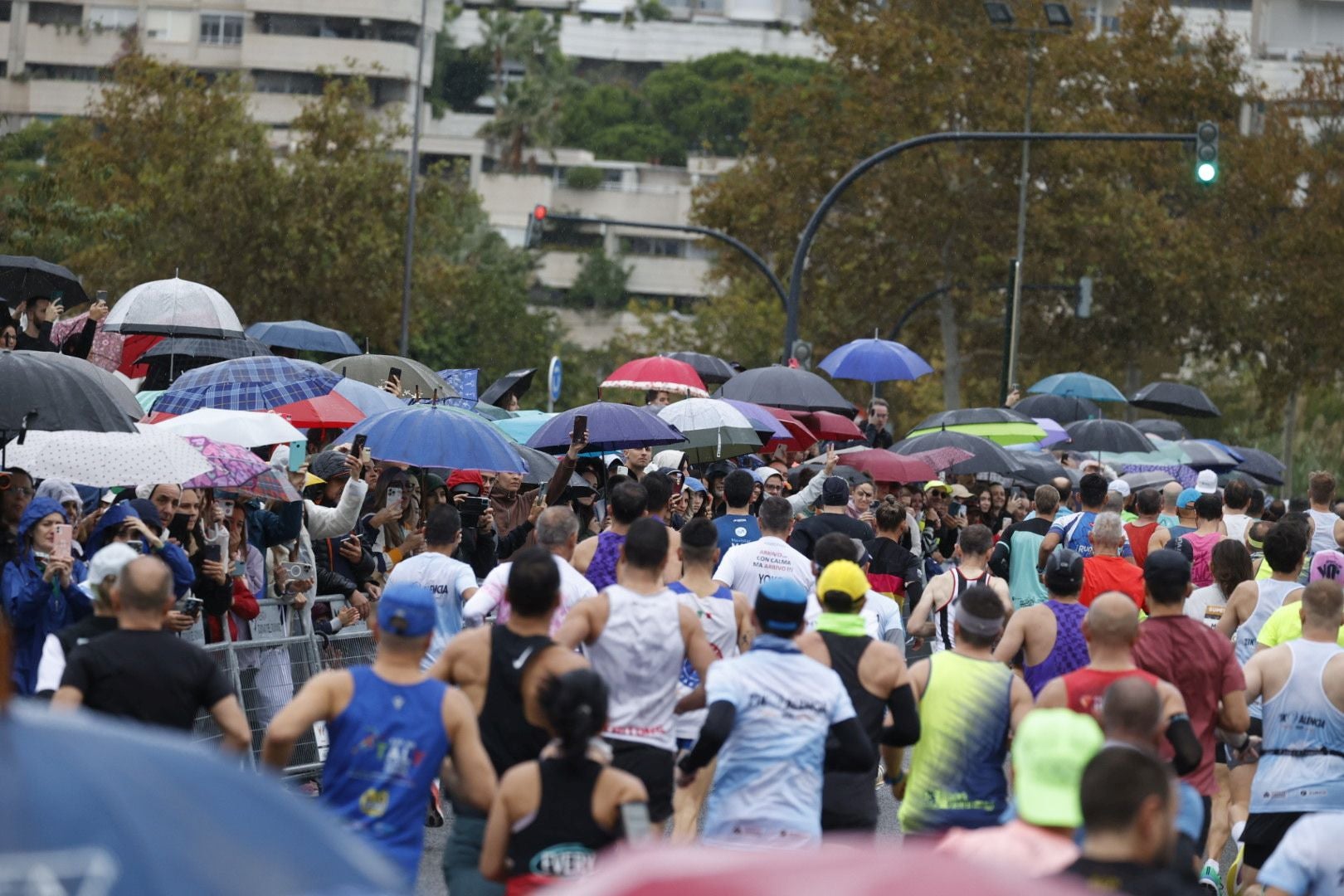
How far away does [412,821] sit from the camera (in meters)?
6.39

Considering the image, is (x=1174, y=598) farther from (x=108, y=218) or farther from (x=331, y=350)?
(x=108, y=218)

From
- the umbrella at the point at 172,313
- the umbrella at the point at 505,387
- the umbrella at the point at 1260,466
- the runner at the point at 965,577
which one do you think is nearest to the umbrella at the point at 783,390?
the umbrella at the point at 505,387

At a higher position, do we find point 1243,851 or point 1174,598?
point 1174,598

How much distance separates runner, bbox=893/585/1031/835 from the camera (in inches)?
309

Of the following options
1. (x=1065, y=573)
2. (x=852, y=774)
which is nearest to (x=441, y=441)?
(x=1065, y=573)

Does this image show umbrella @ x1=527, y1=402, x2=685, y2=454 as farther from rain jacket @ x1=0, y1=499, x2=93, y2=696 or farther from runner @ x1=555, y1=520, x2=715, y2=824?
runner @ x1=555, y1=520, x2=715, y2=824

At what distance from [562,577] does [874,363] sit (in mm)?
14061

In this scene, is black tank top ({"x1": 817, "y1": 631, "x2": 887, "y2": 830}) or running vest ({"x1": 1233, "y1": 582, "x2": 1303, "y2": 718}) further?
running vest ({"x1": 1233, "y1": 582, "x2": 1303, "y2": 718})

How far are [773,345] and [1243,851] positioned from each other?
58.0 meters

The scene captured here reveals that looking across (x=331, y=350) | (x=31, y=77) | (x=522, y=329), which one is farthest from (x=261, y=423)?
(x=31, y=77)

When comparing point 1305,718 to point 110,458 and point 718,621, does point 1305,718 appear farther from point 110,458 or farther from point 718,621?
point 110,458

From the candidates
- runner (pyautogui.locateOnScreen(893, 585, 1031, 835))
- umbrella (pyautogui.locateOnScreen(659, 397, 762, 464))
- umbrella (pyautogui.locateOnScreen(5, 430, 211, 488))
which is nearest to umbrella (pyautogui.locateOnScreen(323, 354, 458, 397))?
umbrella (pyautogui.locateOnScreen(659, 397, 762, 464))

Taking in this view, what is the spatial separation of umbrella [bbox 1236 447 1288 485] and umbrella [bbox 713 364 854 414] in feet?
40.2

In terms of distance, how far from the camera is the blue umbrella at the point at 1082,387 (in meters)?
30.0
